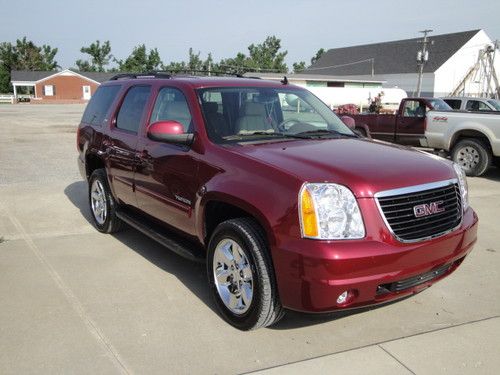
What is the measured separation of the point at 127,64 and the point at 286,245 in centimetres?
8463

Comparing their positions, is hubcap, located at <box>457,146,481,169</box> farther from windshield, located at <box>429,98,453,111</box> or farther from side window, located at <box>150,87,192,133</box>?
side window, located at <box>150,87,192,133</box>

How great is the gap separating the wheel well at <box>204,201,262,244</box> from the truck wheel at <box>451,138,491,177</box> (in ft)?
26.8

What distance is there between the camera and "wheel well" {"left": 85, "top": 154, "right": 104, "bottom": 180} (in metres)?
6.32

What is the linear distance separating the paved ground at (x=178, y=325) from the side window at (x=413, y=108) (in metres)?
8.60

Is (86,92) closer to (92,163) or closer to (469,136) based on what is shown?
(469,136)

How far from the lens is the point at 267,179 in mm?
3434

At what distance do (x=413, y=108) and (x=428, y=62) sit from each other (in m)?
48.6

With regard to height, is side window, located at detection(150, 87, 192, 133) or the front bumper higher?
side window, located at detection(150, 87, 192, 133)

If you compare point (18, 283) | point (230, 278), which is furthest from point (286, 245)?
point (18, 283)

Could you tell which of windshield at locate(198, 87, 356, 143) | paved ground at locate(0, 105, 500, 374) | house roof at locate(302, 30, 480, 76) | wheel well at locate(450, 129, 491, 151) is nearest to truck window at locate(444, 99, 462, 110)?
wheel well at locate(450, 129, 491, 151)

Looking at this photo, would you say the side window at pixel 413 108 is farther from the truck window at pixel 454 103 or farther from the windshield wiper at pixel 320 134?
the windshield wiper at pixel 320 134

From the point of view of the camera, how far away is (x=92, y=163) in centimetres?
652

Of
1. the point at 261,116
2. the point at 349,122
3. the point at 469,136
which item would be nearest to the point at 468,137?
the point at 469,136

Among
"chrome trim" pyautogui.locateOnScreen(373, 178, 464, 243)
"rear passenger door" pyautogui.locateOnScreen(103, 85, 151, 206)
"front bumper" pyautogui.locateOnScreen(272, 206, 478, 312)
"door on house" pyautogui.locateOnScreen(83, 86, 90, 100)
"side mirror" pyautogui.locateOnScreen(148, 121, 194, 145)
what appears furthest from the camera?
"door on house" pyautogui.locateOnScreen(83, 86, 90, 100)
